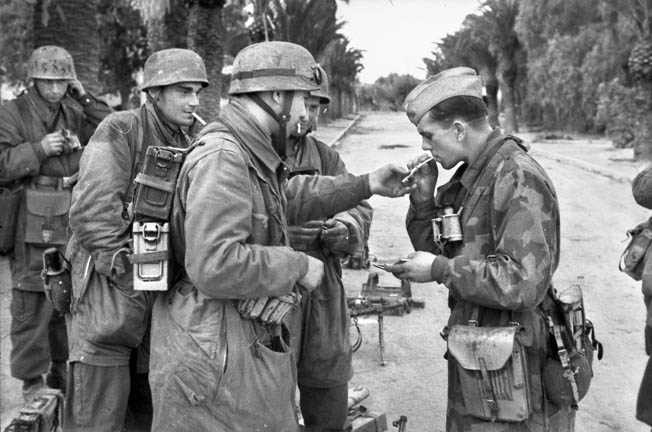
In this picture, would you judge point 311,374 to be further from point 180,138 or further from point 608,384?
point 608,384

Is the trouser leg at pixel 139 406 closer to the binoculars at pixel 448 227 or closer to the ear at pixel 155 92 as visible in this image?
the ear at pixel 155 92

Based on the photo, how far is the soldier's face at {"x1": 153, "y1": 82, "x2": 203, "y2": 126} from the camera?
4.68 metres

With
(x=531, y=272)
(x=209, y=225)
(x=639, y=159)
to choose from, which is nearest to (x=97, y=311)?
(x=209, y=225)

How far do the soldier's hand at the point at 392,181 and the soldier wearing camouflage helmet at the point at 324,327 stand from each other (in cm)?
50

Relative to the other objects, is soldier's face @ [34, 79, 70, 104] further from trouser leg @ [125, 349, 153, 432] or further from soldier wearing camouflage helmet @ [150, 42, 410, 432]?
soldier wearing camouflage helmet @ [150, 42, 410, 432]

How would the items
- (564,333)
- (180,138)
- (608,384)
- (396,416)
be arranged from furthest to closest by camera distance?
(608,384)
(396,416)
(180,138)
(564,333)

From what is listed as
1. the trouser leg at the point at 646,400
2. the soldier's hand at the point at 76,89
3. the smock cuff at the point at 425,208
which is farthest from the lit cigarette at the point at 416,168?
the soldier's hand at the point at 76,89

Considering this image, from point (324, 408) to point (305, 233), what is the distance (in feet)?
3.17

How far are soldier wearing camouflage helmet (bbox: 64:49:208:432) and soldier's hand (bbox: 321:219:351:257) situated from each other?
100cm

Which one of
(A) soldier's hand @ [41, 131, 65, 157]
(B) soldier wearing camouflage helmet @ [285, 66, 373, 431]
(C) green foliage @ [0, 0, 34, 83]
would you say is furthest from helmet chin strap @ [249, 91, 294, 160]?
(C) green foliage @ [0, 0, 34, 83]

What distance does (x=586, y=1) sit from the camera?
87.8 ft

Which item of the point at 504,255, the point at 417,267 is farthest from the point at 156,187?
the point at 504,255

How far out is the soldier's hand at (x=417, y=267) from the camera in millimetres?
3404

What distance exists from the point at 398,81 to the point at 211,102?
7603cm
